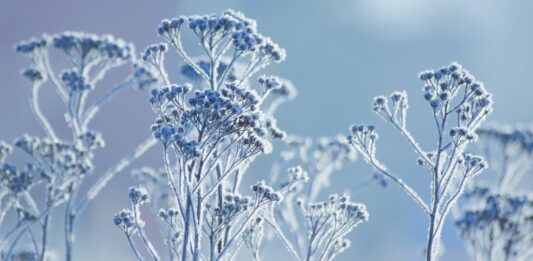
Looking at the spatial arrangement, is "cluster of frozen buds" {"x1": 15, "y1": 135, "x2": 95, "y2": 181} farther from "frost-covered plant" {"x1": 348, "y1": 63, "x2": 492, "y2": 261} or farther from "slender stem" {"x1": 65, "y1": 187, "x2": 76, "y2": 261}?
"frost-covered plant" {"x1": 348, "y1": 63, "x2": 492, "y2": 261}

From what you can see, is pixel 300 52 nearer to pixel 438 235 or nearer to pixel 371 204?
pixel 371 204

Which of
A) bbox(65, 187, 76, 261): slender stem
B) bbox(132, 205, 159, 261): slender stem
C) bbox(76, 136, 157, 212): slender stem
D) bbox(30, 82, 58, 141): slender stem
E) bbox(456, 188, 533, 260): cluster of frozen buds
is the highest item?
bbox(30, 82, 58, 141): slender stem

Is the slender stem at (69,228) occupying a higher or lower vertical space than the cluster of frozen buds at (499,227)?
higher

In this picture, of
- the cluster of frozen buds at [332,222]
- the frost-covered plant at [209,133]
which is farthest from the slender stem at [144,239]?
the cluster of frozen buds at [332,222]

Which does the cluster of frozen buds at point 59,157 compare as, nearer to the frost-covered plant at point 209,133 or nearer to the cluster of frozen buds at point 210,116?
the frost-covered plant at point 209,133

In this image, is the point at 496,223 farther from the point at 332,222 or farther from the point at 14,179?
the point at 14,179

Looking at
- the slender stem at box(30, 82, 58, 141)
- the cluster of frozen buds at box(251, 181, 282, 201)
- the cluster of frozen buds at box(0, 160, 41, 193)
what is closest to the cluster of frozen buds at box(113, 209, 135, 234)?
the cluster of frozen buds at box(251, 181, 282, 201)
